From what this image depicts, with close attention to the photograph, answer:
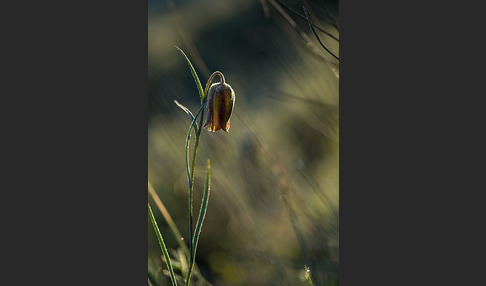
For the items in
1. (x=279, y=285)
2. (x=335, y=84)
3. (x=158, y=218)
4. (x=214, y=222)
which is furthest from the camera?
(x=158, y=218)

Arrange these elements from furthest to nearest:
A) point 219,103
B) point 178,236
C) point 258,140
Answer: point 258,140
point 178,236
point 219,103

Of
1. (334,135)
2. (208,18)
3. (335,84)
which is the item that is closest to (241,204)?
(334,135)

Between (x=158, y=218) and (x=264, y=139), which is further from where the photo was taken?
(x=158, y=218)

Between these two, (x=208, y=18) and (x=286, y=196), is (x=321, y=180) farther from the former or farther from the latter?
(x=208, y=18)

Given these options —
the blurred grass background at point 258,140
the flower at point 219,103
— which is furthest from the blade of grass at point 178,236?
the flower at point 219,103

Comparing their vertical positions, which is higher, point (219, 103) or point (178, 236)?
point (219, 103)

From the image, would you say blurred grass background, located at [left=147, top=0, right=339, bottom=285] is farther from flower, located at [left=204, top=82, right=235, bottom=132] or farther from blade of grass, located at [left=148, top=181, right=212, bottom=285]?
flower, located at [left=204, top=82, right=235, bottom=132]

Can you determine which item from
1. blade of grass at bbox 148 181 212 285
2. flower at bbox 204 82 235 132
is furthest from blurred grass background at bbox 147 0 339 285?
flower at bbox 204 82 235 132
